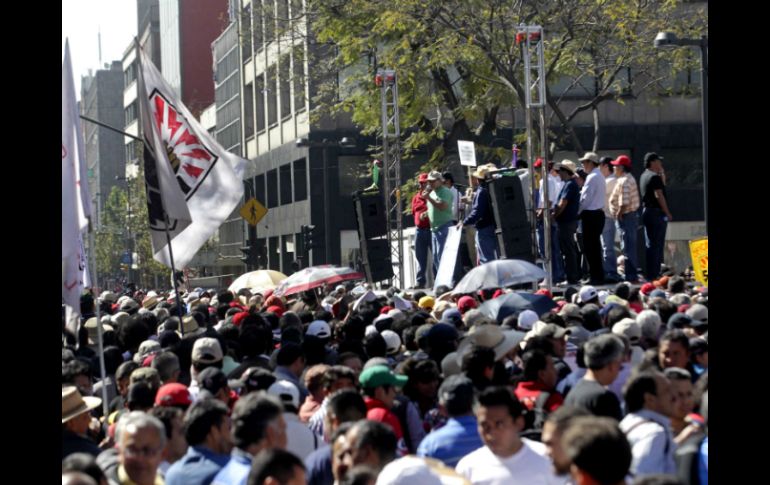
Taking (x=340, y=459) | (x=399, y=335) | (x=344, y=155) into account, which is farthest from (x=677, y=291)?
(x=344, y=155)

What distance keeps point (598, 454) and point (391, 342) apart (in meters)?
6.06

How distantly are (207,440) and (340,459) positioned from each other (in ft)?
3.10

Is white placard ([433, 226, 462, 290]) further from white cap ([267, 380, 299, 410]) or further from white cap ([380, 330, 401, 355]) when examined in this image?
white cap ([267, 380, 299, 410])

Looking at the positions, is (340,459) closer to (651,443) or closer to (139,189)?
(651,443)

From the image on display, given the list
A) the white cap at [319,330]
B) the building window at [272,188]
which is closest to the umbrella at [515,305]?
the white cap at [319,330]

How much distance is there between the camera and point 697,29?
106 ft

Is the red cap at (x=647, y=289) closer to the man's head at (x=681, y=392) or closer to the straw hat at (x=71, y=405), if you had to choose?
Answer: the man's head at (x=681, y=392)

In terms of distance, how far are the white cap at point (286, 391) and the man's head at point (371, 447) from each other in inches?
86.8

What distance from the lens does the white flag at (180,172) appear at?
13156 mm

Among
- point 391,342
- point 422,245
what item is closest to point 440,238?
point 422,245

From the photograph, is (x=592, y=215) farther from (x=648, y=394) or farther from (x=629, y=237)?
(x=648, y=394)

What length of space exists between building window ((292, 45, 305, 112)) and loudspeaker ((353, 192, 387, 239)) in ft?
51.1

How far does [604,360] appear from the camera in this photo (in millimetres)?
8109
